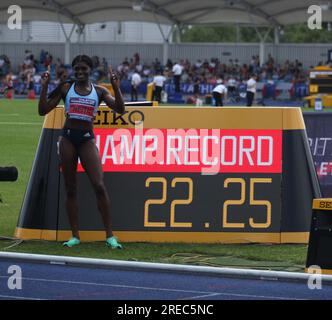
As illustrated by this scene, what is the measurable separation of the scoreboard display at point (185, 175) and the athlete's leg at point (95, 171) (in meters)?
0.54

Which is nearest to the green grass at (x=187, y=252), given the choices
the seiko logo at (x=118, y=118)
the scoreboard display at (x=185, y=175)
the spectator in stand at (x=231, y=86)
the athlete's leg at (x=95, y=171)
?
the scoreboard display at (x=185, y=175)

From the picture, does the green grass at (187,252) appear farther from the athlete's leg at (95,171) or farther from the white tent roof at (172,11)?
the white tent roof at (172,11)

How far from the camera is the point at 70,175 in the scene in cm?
1101

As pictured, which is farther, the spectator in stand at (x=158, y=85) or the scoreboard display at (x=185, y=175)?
the spectator in stand at (x=158, y=85)

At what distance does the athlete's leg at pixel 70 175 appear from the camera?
1093 centimetres

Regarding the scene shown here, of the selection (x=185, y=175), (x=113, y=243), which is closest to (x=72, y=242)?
(x=113, y=243)

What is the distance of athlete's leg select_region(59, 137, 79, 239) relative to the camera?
10930 mm

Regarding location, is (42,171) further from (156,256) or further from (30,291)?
(30,291)

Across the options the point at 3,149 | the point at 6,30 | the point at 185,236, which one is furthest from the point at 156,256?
the point at 6,30

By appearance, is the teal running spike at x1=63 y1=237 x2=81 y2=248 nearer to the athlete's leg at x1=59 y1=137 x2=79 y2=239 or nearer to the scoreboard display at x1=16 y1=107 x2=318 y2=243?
the athlete's leg at x1=59 y1=137 x2=79 y2=239

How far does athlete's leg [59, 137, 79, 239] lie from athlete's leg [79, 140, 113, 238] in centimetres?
10

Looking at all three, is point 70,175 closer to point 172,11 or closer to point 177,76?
point 177,76

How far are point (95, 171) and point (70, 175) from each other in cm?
28

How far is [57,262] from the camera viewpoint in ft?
29.7
